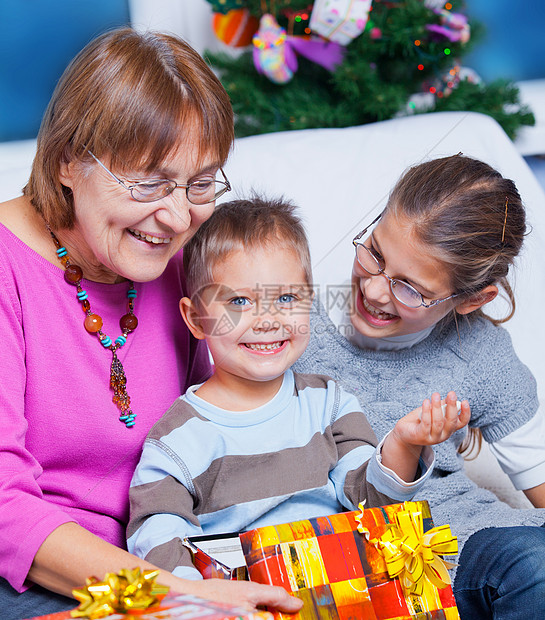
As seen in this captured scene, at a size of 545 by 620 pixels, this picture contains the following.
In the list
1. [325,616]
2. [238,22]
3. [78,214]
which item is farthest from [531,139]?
[325,616]

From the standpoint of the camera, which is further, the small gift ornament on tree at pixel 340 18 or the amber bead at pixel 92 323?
the small gift ornament on tree at pixel 340 18

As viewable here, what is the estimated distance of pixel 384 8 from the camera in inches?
79.3

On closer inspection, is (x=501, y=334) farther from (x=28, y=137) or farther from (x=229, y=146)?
(x=28, y=137)

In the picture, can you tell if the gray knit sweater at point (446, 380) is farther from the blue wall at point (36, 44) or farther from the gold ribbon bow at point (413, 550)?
the blue wall at point (36, 44)

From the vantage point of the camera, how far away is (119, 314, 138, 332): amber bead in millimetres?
1092

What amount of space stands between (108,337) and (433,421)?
0.48 meters

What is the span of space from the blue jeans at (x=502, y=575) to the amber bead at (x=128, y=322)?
58 cm

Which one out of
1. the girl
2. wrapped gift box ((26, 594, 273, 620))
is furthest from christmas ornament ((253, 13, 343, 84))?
wrapped gift box ((26, 594, 273, 620))

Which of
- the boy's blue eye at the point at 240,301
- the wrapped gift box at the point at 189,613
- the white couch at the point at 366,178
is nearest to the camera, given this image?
the wrapped gift box at the point at 189,613

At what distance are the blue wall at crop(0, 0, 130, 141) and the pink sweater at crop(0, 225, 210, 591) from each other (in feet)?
4.45

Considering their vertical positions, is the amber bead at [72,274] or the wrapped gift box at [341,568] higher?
the amber bead at [72,274]

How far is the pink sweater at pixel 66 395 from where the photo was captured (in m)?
0.92

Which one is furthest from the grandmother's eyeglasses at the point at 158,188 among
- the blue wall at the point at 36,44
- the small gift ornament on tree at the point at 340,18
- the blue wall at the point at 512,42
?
the blue wall at the point at 512,42

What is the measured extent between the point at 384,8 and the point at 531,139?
2.20ft
